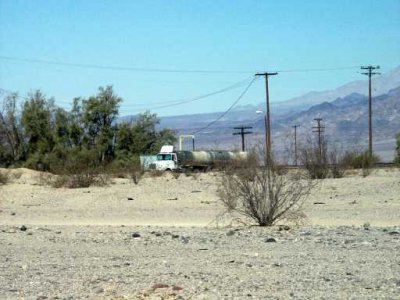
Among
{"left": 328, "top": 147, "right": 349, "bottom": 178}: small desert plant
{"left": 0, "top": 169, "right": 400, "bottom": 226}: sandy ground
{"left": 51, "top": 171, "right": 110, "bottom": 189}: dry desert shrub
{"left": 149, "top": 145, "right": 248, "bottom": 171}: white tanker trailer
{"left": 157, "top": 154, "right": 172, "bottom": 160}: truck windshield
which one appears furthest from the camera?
{"left": 157, "top": 154, "right": 172, "bottom": 160}: truck windshield

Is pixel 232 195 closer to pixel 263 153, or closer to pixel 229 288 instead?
pixel 263 153

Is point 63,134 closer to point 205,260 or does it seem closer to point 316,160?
point 316,160

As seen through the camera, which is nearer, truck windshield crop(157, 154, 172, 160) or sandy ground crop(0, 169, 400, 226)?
sandy ground crop(0, 169, 400, 226)

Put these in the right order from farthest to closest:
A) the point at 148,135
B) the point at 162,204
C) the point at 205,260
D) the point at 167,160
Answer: the point at 148,135, the point at 167,160, the point at 162,204, the point at 205,260

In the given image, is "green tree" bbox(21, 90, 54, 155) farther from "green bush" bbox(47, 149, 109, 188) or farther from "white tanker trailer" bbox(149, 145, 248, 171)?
"green bush" bbox(47, 149, 109, 188)

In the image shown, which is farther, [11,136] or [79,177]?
[11,136]

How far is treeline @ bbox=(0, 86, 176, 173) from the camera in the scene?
81.1 metres

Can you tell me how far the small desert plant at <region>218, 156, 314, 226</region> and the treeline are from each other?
60.0 metres

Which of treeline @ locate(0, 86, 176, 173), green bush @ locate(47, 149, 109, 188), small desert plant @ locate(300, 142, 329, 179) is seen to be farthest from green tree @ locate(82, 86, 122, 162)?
small desert plant @ locate(300, 142, 329, 179)

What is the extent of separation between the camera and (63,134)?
273ft

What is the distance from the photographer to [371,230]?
682 inches

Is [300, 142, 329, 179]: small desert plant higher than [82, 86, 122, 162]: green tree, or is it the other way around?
[82, 86, 122, 162]: green tree

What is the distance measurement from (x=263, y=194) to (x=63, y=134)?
216 ft

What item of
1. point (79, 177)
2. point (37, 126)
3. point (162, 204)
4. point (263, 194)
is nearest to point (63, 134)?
point (37, 126)
